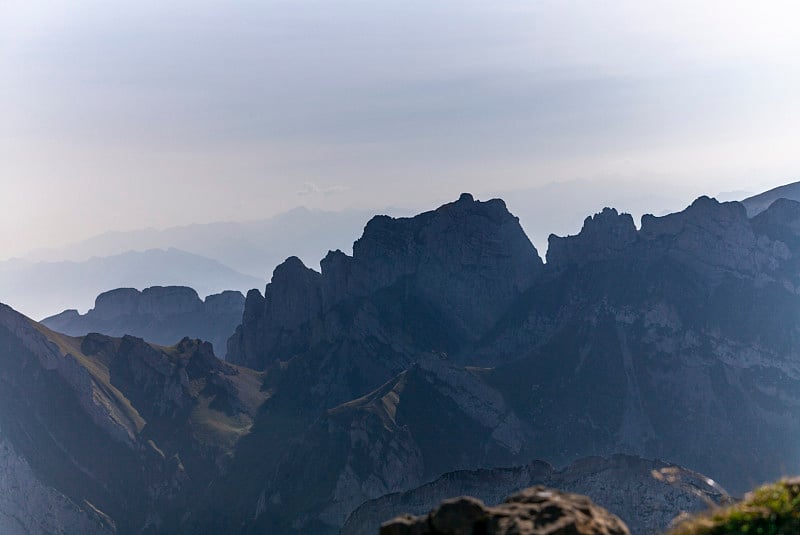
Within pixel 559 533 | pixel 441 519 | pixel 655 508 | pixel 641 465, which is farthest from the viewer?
pixel 641 465

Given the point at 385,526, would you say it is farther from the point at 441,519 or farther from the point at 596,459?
the point at 596,459

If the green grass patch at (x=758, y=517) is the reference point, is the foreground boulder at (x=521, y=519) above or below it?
above

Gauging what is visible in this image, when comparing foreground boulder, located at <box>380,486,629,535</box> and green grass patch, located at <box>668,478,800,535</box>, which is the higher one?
foreground boulder, located at <box>380,486,629,535</box>

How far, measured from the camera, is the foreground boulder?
4019 centimetres

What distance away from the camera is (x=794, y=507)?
43156mm

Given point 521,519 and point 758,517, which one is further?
point 758,517

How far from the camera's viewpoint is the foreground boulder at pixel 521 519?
132ft

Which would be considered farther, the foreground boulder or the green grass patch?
the green grass patch

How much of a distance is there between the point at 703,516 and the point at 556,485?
503 feet

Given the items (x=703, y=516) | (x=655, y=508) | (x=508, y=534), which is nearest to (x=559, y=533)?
(x=508, y=534)

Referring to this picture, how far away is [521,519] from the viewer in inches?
1620

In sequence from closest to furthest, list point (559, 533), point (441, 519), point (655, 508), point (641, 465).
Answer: point (559, 533) < point (441, 519) < point (655, 508) < point (641, 465)

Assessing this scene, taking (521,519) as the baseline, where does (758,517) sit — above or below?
below

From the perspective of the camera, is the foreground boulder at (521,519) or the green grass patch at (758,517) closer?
the foreground boulder at (521,519)
